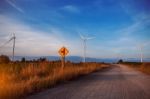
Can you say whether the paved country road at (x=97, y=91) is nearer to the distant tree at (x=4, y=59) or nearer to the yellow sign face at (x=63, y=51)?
the yellow sign face at (x=63, y=51)

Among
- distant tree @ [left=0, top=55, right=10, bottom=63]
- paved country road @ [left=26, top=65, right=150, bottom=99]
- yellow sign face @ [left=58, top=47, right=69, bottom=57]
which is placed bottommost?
paved country road @ [left=26, top=65, right=150, bottom=99]

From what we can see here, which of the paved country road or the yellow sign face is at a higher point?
the yellow sign face

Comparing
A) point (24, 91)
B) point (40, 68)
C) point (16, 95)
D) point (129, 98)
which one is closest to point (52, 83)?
point (24, 91)

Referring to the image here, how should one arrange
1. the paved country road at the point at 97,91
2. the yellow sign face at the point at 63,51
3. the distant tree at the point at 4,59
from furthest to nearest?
the distant tree at the point at 4,59
the yellow sign face at the point at 63,51
the paved country road at the point at 97,91

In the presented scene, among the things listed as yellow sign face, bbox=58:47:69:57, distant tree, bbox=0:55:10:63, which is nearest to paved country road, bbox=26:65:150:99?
yellow sign face, bbox=58:47:69:57

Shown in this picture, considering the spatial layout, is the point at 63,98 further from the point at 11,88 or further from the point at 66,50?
the point at 66,50

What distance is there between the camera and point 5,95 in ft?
32.4

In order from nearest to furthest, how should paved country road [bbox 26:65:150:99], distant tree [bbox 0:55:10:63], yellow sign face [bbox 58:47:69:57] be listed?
paved country road [bbox 26:65:150:99], yellow sign face [bbox 58:47:69:57], distant tree [bbox 0:55:10:63]

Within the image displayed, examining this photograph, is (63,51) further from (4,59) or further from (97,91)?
(4,59)

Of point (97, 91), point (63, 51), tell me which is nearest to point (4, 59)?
point (63, 51)

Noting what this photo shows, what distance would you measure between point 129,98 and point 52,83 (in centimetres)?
611

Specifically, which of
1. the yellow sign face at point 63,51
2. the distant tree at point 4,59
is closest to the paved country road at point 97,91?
the yellow sign face at point 63,51

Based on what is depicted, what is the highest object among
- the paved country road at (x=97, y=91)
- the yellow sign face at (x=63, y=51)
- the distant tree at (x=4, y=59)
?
the yellow sign face at (x=63, y=51)

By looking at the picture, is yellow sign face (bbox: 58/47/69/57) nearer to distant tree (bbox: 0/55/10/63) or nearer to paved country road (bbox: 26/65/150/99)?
paved country road (bbox: 26/65/150/99)
